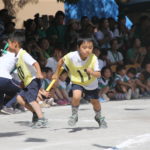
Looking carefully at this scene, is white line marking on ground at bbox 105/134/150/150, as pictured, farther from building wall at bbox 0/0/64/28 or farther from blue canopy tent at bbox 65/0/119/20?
blue canopy tent at bbox 65/0/119/20

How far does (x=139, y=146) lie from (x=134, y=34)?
10967 millimetres

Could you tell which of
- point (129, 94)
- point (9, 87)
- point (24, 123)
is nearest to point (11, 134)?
point (9, 87)

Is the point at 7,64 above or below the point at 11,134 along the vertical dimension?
above

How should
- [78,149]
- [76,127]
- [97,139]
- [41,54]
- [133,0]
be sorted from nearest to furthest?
[78,149]
[97,139]
[76,127]
[41,54]
[133,0]

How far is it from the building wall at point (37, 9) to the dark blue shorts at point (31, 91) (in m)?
7.96

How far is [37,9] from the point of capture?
18.2 m

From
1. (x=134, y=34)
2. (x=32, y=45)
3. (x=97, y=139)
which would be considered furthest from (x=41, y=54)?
(x=97, y=139)

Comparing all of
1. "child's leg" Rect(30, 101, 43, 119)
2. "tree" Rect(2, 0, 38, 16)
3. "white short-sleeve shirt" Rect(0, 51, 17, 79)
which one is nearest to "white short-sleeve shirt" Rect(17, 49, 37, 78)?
"white short-sleeve shirt" Rect(0, 51, 17, 79)

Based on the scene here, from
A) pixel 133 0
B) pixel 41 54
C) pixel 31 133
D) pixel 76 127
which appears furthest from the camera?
pixel 133 0

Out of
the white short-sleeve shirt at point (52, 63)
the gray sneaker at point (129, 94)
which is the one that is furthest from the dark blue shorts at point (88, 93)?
the gray sneaker at point (129, 94)

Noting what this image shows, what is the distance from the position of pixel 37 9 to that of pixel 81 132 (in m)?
10.0

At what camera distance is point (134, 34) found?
18062mm

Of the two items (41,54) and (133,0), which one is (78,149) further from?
(133,0)

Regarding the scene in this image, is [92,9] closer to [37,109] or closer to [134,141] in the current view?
[37,109]
